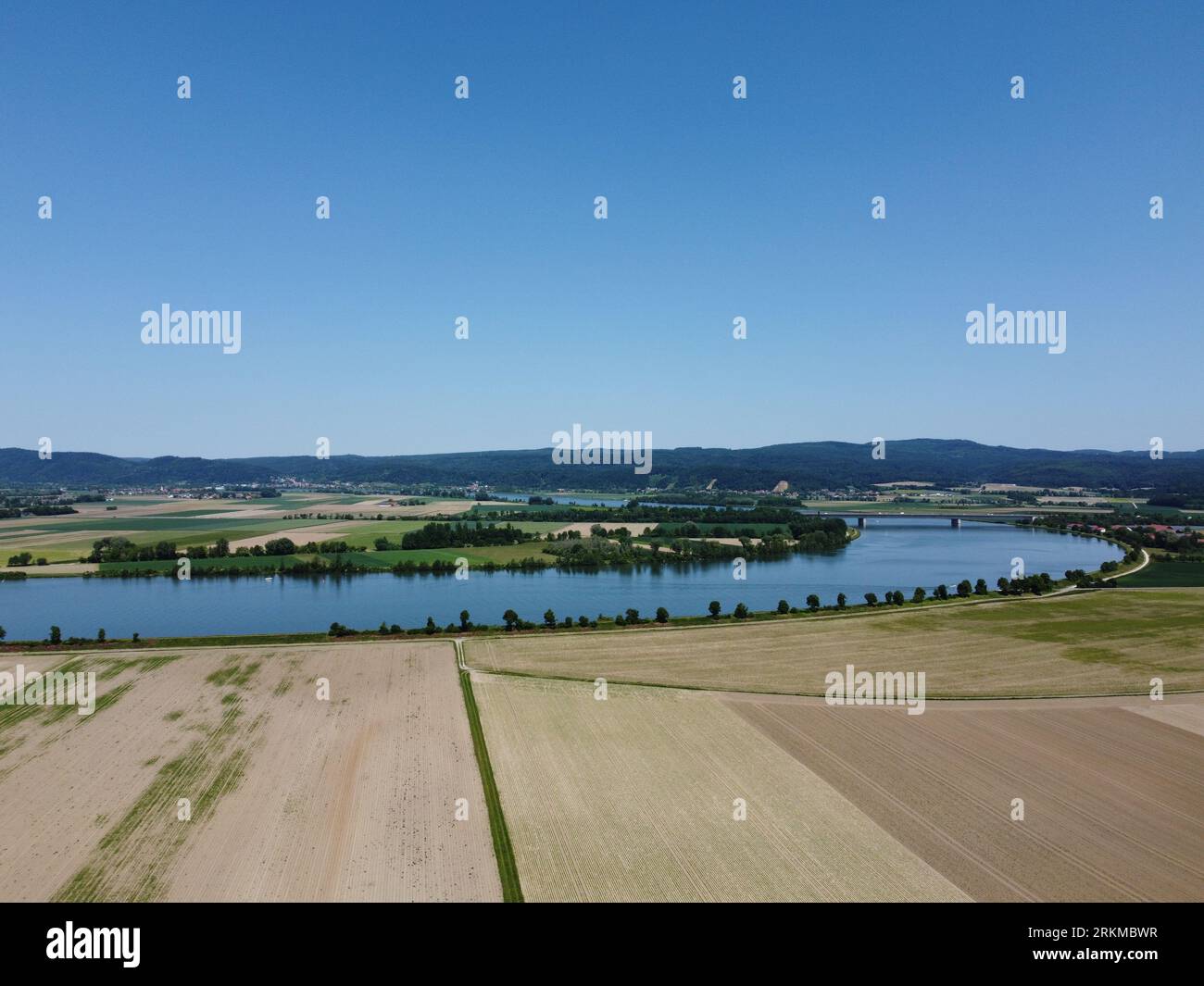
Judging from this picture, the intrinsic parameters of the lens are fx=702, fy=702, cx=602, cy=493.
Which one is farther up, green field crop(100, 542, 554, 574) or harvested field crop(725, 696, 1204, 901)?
green field crop(100, 542, 554, 574)

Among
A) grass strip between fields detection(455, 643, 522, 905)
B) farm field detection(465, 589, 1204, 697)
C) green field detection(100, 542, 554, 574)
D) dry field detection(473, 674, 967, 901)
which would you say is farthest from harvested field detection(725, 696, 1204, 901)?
green field detection(100, 542, 554, 574)

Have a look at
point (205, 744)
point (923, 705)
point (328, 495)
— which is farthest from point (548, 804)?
point (328, 495)

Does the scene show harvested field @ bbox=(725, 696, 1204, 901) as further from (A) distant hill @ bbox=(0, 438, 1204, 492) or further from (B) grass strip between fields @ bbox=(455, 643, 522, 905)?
(A) distant hill @ bbox=(0, 438, 1204, 492)

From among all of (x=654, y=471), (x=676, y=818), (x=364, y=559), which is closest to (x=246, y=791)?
(x=676, y=818)

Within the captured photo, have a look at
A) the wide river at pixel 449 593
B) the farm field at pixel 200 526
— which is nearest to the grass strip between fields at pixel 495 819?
the wide river at pixel 449 593

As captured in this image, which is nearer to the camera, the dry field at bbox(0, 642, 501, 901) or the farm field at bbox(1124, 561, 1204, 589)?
the dry field at bbox(0, 642, 501, 901)

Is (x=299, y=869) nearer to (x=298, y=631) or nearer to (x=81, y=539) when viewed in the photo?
(x=298, y=631)

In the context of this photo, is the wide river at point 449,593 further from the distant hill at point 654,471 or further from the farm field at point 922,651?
the distant hill at point 654,471
